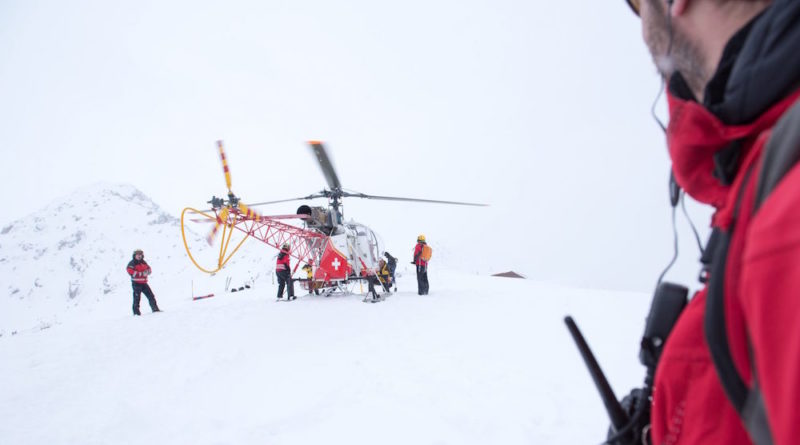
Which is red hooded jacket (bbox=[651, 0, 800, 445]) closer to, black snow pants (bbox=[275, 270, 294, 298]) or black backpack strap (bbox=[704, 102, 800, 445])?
black backpack strap (bbox=[704, 102, 800, 445])

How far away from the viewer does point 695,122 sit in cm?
80

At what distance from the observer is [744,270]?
1.54 feet

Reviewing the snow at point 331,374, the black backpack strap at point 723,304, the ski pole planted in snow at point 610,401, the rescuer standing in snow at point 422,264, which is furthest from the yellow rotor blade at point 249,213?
the black backpack strap at point 723,304

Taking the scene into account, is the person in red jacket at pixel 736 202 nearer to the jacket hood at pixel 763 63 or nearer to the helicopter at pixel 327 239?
the jacket hood at pixel 763 63

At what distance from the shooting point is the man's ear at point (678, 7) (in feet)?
2.72

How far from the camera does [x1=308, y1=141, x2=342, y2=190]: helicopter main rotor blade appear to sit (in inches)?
312

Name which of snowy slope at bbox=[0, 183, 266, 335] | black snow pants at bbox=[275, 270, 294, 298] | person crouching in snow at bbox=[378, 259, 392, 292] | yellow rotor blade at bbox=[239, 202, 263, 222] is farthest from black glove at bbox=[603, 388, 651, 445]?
snowy slope at bbox=[0, 183, 266, 335]

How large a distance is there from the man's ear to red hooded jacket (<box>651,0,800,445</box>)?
16 cm

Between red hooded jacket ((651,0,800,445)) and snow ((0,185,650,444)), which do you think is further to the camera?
snow ((0,185,650,444))

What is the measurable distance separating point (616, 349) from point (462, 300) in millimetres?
4044

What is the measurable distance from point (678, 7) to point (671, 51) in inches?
4.8

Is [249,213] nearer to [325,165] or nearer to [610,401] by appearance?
[325,165]

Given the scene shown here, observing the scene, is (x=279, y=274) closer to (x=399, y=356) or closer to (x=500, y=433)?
(x=399, y=356)

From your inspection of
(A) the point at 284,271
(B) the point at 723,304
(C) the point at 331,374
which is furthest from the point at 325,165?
(B) the point at 723,304
